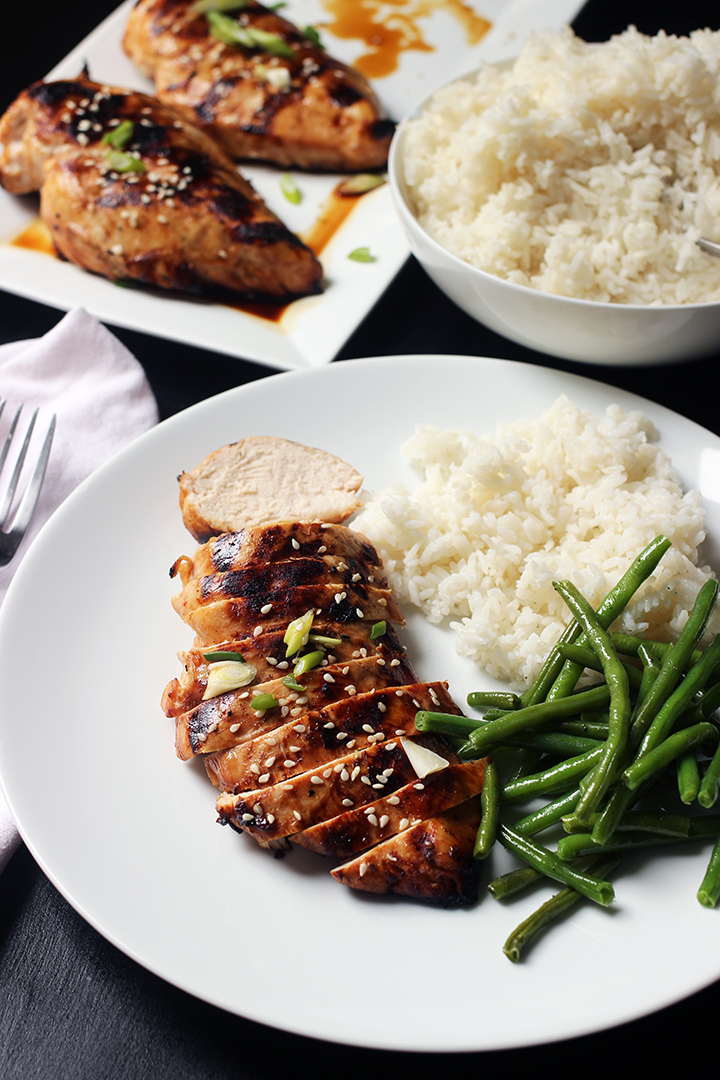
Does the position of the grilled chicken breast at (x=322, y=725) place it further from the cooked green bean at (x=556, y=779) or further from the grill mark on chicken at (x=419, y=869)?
the cooked green bean at (x=556, y=779)

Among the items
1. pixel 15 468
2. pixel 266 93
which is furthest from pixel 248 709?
pixel 266 93

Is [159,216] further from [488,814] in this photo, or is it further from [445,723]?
[488,814]

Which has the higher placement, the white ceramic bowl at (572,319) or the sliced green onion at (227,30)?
the sliced green onion at (227,30)

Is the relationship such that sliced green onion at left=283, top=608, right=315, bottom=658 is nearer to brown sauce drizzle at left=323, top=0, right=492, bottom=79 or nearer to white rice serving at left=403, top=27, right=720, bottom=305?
white rice serving at left=403, top=27, right=720, bottom=305

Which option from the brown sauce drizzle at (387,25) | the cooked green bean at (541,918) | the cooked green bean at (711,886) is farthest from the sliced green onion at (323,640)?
the brown sauce drizzle at (387,25)

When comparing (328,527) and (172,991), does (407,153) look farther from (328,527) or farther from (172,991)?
(172,991)

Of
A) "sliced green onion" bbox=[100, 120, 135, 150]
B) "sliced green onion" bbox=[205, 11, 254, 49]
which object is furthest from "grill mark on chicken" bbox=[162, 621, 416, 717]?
"sliced green onion" bbox=[205, 11, 254, 49]
